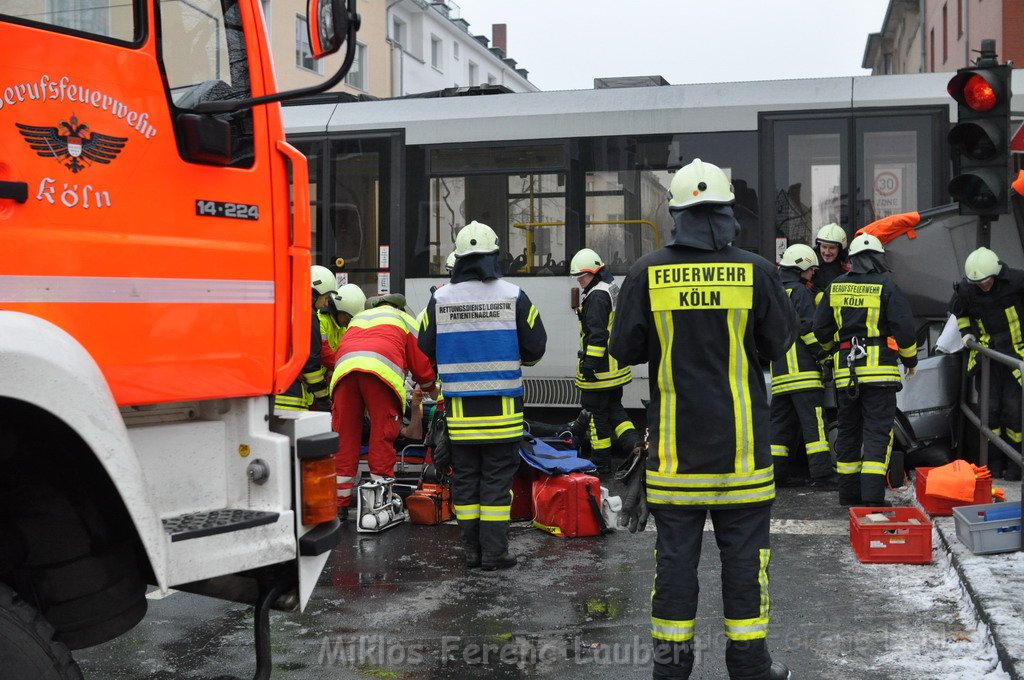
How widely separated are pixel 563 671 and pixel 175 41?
9.54ft

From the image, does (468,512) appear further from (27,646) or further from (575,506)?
(27,646)

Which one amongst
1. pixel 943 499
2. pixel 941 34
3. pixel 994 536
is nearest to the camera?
pixel 994 536

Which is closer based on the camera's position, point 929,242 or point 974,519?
point 974,519

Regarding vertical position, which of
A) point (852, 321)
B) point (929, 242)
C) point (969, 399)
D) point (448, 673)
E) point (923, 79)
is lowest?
point (448, 673)

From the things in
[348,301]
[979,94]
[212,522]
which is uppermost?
[979,94]

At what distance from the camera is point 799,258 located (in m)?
8.87

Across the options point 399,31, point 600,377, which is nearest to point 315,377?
point 600,377

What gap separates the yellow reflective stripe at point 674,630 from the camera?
4.04m

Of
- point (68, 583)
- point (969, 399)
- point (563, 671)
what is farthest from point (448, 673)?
point (969, 399)

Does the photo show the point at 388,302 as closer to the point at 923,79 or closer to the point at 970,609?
the point at 970,609

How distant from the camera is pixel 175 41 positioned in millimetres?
3258

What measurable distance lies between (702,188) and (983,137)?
402 cm

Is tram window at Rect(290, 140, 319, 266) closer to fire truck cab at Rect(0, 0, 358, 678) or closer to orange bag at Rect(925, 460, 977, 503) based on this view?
orange bag at Rect(925, 460, 977, 503)

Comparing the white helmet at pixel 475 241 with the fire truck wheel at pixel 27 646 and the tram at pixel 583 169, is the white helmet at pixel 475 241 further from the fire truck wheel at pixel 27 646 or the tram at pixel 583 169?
the tram at pixel 583 169
